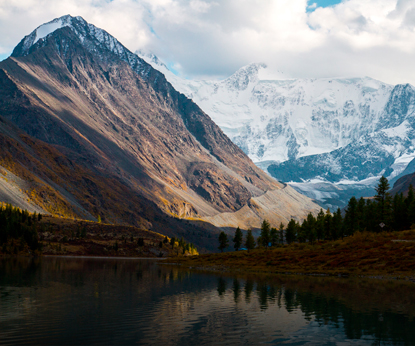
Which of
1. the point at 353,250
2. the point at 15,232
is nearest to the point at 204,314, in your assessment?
the point at 353,250

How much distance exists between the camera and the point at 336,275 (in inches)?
3767

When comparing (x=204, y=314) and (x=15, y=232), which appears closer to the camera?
(x=204, y=314)

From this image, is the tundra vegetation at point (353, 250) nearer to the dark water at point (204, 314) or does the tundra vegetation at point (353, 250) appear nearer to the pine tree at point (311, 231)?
the pine tree at point (311, 231)

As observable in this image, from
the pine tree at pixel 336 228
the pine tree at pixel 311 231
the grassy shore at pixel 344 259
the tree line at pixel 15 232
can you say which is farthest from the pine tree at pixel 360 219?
the tree line at pixel 15 232

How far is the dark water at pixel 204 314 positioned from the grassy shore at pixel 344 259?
57.2 ft

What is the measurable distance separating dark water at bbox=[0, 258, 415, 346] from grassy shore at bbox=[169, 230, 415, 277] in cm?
1744

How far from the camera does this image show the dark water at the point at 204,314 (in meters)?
37.6

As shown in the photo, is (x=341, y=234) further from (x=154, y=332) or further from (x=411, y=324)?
(x=154, y=332)

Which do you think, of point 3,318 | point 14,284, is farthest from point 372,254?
point 3,318

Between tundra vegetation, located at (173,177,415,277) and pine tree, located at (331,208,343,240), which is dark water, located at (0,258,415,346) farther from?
pine tree, located at (331,208,343,240)

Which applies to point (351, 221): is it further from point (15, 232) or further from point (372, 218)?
point (15, 232)

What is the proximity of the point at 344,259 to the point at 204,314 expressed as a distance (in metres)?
67.0

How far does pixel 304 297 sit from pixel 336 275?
116 ft

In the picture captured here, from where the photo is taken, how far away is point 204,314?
4991 cm
